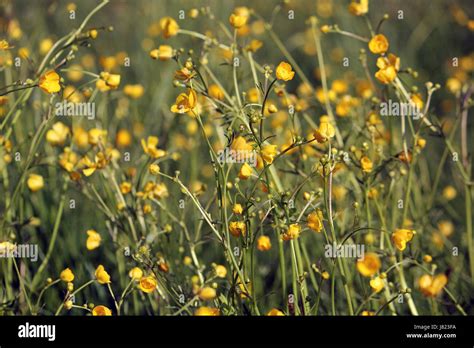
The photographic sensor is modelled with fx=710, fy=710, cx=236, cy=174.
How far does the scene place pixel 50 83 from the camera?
5.48 feet

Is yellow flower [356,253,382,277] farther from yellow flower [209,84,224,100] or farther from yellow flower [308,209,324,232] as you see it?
yellow flower [209,84,224,100]

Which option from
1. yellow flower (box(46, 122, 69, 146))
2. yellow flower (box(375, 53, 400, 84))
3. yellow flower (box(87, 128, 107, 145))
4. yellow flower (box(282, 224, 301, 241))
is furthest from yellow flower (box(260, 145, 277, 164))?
yellow flower (box(46, 122, 69, 146))

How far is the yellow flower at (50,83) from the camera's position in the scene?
1663mm

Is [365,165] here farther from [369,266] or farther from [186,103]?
[186,103]

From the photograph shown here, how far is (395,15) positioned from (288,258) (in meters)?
2.48

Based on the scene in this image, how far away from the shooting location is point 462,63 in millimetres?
3438

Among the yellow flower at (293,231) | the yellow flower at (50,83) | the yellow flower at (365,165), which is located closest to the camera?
the yellow flower at (293,231)

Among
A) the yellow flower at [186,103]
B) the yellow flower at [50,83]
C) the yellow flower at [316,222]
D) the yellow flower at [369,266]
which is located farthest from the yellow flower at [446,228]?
the yellow flower at [50,83]

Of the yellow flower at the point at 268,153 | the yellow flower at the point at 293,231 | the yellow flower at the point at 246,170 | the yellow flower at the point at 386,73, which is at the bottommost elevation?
the yellow flower at the point at 293,231

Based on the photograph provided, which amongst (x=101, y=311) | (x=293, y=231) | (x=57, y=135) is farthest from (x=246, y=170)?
(x=57, y=135)

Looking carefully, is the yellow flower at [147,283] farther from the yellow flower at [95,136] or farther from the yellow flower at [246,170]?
the yellow flower at [95,136]

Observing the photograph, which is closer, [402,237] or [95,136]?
[402,237]
